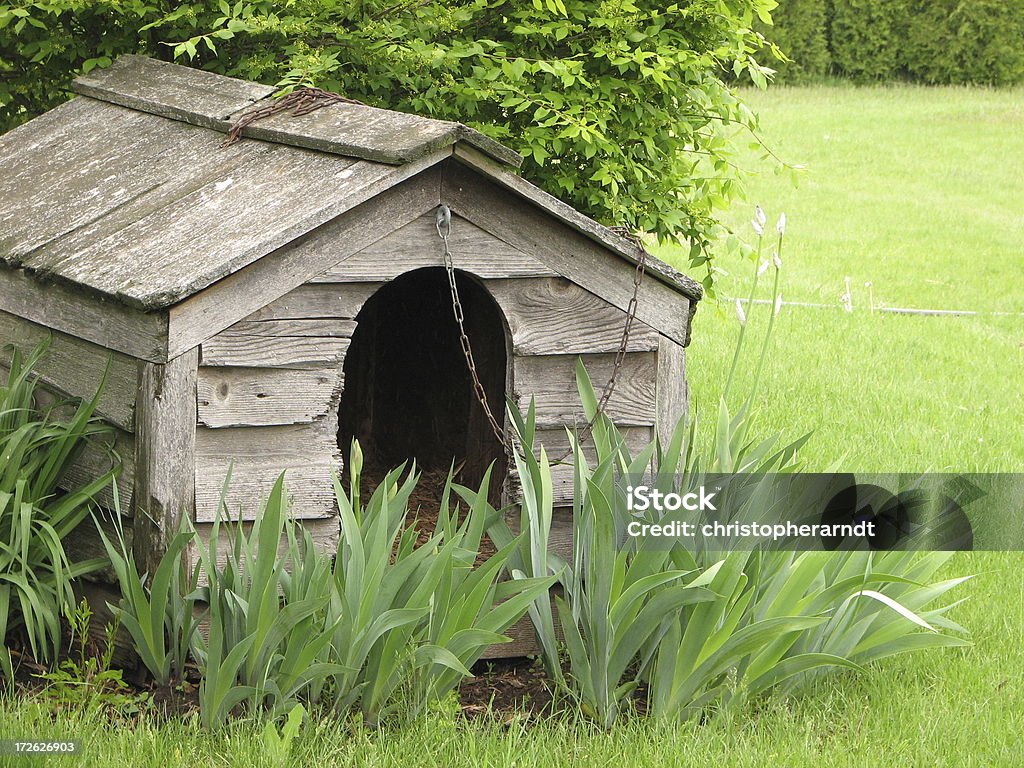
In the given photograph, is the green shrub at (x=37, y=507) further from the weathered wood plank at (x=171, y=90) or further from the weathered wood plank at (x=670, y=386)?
the weathered wood plank at (x=670, y=386)

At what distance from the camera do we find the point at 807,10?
2609cm

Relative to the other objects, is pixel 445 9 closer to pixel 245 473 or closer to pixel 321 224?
pixel 321 224

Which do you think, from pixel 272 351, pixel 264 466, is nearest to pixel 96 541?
pixel 264 466

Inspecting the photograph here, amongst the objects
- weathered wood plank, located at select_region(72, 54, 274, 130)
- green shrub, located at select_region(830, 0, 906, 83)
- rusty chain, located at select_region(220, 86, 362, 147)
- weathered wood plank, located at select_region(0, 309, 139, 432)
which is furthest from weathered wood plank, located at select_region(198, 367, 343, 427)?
green shrub, located at select_region(830, 0, 906, 83)

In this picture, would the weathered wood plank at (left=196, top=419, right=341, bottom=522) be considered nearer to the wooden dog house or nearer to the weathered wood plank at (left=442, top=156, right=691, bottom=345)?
the wooden dog house

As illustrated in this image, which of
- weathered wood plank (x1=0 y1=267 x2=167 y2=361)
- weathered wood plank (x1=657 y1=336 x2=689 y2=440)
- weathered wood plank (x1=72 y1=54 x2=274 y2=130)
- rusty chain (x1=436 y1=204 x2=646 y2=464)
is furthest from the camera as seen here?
weathered wood plank (x1=72 y1=54 x2=274 y2=130)

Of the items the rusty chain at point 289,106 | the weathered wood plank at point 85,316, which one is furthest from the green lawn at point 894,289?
the weathered wood plank at point 85,316

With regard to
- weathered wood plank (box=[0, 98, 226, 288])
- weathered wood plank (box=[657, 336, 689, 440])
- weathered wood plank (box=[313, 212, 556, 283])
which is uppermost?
weathered wood plank (box=[0, 98, 226, 288])

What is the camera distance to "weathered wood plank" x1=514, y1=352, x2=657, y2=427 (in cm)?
389

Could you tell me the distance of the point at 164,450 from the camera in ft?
11.1

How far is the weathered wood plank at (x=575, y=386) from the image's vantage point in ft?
12.8

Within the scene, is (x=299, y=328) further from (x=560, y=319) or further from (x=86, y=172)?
(x=86, y=172)

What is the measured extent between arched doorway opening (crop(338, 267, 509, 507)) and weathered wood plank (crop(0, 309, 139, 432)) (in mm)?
1478

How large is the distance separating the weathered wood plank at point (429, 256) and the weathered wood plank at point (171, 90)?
1.01 metres
